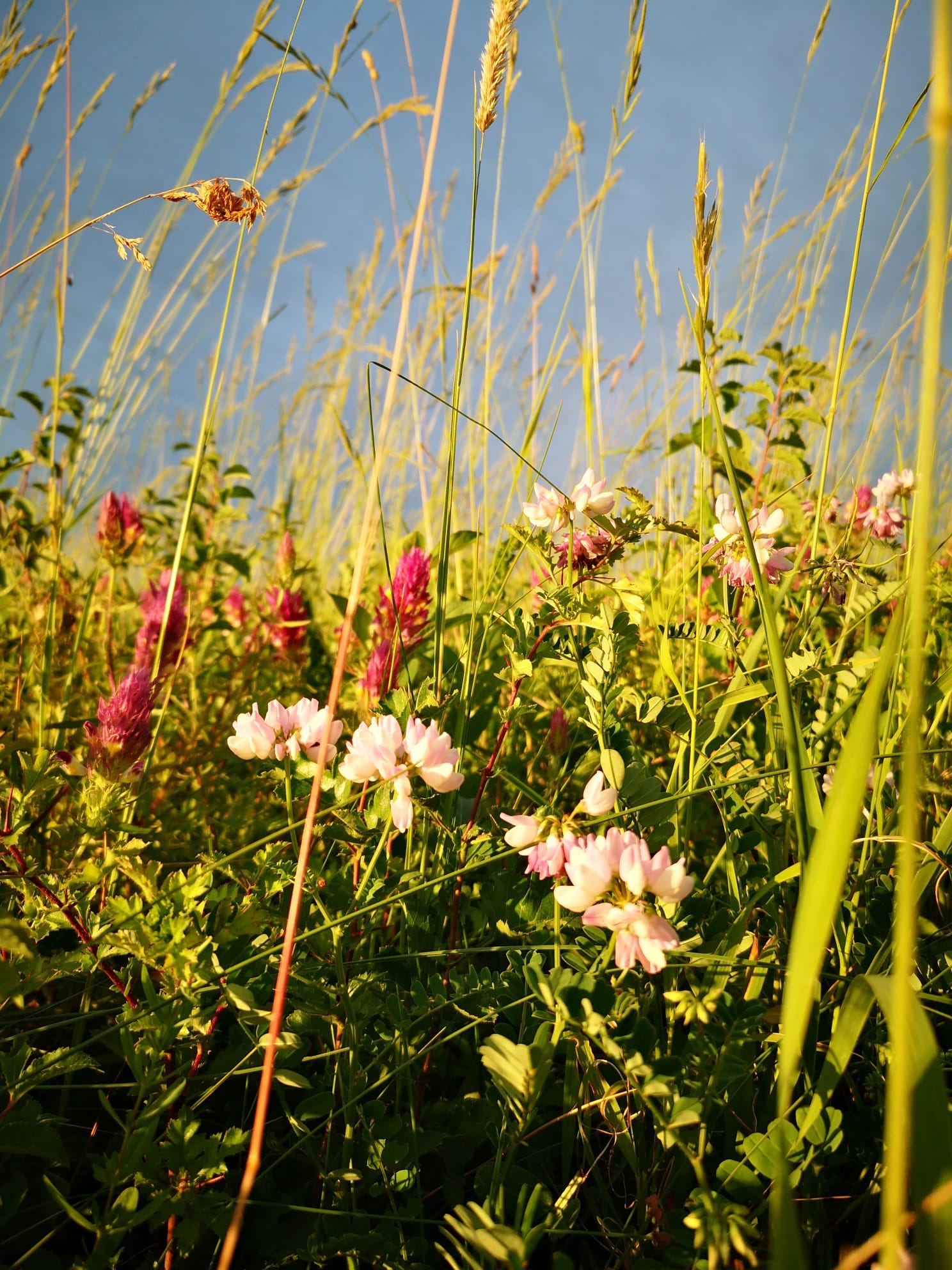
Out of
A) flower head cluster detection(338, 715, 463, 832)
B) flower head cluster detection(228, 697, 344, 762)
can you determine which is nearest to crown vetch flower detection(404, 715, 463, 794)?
flower head cluster detection(338, 715, 463, 832)

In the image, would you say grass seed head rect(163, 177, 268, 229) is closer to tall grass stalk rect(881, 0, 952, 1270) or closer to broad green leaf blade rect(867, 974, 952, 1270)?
tall grass stalk rect(881, 0, 952, 1270)

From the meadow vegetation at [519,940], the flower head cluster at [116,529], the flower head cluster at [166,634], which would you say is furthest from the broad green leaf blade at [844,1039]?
the flower head cluster at [116,529]

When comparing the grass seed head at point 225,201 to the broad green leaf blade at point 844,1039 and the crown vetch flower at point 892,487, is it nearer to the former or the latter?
the broad green leaf blade at point 844,1039

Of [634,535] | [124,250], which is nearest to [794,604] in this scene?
[634,535]

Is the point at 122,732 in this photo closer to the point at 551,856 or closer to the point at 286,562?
the point at 551,856

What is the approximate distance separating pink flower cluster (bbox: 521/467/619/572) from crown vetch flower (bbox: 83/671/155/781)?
1.97 feet

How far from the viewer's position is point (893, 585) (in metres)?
1.10

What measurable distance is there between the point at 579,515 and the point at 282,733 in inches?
19.2

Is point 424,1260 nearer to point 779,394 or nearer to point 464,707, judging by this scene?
point 464,707

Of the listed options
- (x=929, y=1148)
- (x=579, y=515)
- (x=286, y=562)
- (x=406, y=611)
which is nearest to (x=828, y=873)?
(x=929, y=1148)

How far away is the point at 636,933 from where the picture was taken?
56 centimetres

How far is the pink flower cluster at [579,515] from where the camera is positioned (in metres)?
0.95

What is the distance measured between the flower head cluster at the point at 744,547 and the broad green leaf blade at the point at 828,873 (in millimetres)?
572

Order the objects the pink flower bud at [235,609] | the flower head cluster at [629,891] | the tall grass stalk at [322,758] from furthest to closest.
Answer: the pink flower bud at [235,609] → the flower head cluster at [629,891] → the tall grass stalk at [322,758]
